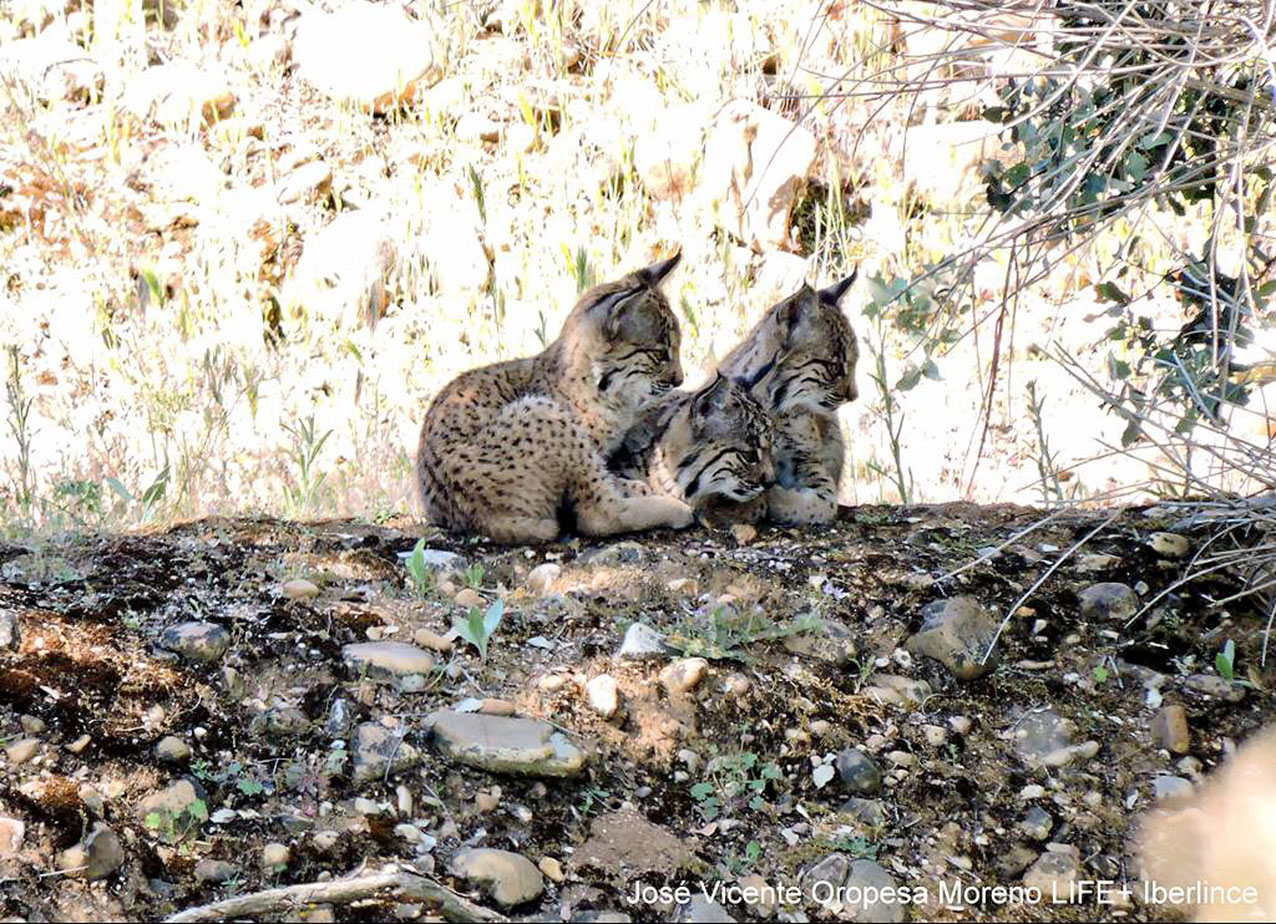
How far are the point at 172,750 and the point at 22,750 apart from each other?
0.35 m

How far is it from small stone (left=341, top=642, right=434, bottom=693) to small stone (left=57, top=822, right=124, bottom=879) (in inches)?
34.9

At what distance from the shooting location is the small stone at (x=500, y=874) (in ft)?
11.3

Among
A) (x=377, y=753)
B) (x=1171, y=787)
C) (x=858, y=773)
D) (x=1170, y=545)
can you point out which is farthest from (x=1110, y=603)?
(x=377, y=753)

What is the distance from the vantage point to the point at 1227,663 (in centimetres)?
450

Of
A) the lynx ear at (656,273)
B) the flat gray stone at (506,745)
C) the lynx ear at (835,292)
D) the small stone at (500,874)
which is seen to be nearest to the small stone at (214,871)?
the small stone at (500,874)

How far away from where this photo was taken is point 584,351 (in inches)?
242

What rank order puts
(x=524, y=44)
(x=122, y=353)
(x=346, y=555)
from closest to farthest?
1. (x=346, y=555)
2. (x=122, y=353)
3. (x=524, y=44)

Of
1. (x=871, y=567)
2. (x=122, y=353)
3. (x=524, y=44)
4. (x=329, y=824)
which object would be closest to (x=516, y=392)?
(x=871, y=567)

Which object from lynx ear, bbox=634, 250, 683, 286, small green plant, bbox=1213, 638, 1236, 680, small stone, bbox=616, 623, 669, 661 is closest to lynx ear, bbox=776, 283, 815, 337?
lynx ear, bbox=634, 250, 683, 286

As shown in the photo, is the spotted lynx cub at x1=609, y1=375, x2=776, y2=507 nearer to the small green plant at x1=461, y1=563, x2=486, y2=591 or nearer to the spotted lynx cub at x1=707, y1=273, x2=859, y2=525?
the spotted lynx cub at x1=707, y1=273, x2=859, y2=525

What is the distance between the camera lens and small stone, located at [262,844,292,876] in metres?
3.44

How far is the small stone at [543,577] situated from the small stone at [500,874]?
5.16 ft

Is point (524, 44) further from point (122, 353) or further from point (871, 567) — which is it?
point (871, 567)

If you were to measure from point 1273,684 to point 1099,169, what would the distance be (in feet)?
5.39
